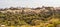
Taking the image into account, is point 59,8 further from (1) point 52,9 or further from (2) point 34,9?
(2) point 34,9

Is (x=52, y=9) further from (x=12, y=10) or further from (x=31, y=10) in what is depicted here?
(x=12, y=10)

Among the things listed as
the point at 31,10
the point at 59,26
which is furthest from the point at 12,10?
the point at 59,26

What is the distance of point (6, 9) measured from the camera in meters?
94.7

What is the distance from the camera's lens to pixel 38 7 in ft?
304

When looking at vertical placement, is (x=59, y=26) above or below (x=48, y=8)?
above

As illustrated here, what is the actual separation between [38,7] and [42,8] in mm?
2999

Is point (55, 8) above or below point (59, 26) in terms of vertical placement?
below

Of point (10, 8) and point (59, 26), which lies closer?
point (59, 26)

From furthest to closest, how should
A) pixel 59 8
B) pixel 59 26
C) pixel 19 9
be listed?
pixel 19 9 → pixel 59 8 → pixel 59 26

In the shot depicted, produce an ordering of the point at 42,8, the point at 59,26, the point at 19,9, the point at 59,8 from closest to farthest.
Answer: the point at 59,26 → the point at 59,8 → the point at 42,8 → the point at 19,9

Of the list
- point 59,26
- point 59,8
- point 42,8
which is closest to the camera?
point 59,26

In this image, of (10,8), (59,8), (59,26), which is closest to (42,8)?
(59,8)

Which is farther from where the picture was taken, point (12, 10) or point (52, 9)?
point (12, 10)

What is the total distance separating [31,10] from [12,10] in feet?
29.0
